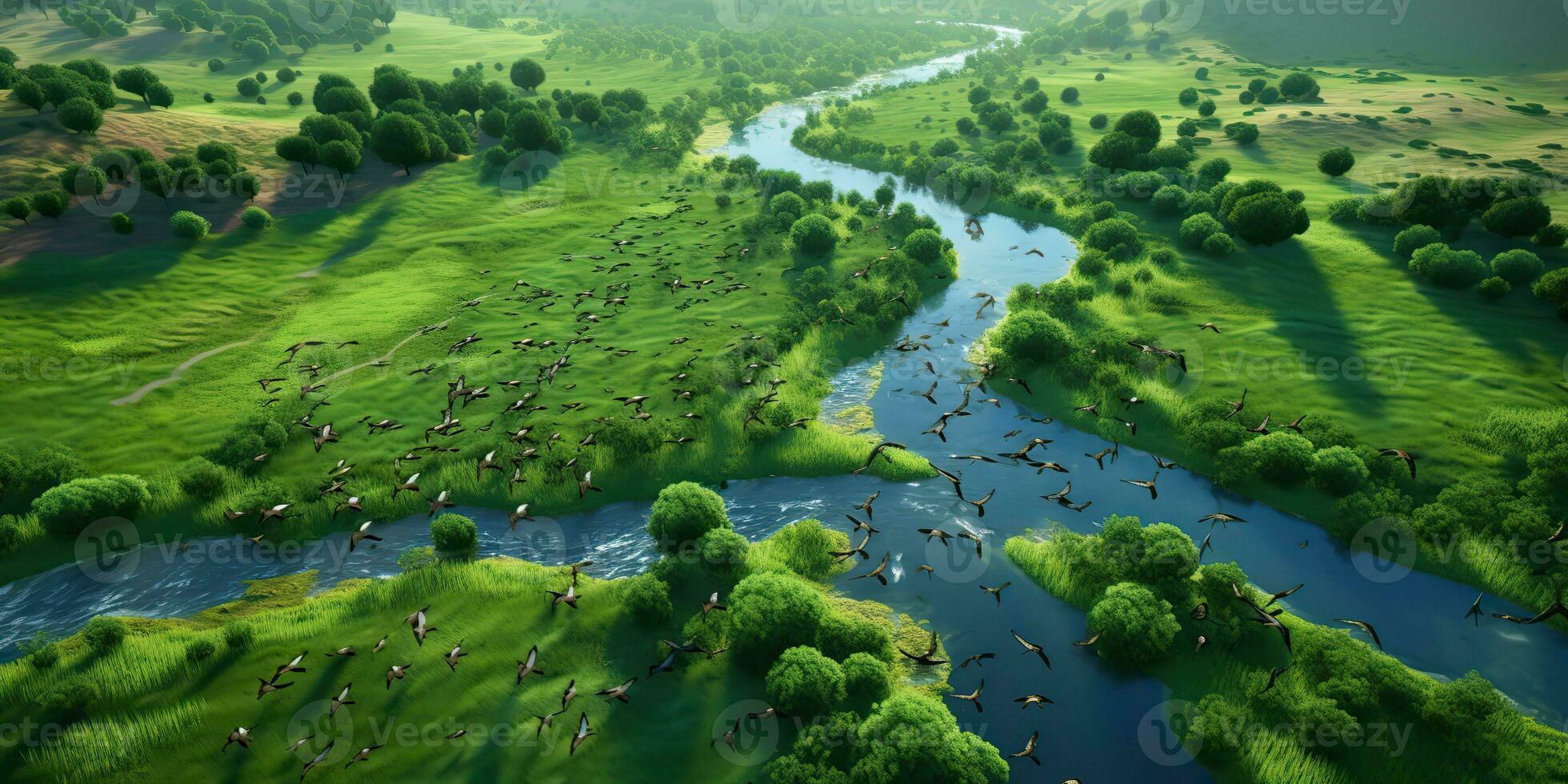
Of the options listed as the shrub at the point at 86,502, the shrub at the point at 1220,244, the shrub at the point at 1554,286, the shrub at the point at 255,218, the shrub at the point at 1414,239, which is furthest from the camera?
the shrub at the point at 255,218

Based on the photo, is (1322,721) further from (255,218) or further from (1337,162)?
(255,218)

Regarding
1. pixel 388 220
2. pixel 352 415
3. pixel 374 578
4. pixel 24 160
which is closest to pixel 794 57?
pixel 388 220

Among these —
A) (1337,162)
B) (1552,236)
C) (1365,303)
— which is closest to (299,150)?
(1365,303)

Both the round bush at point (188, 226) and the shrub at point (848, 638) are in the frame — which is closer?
the shrub at point (848, 638)

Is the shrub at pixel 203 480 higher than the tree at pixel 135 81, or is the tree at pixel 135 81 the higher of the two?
the tree at pixel 135 81

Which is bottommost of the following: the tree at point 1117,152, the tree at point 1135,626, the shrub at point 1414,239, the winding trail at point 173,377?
the tree at point 1135,626

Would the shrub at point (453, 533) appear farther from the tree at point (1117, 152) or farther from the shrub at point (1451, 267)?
the tree at point (1117, 152)

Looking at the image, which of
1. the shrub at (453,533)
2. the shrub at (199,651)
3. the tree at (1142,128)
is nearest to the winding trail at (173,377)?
the shrub at (199,651)
